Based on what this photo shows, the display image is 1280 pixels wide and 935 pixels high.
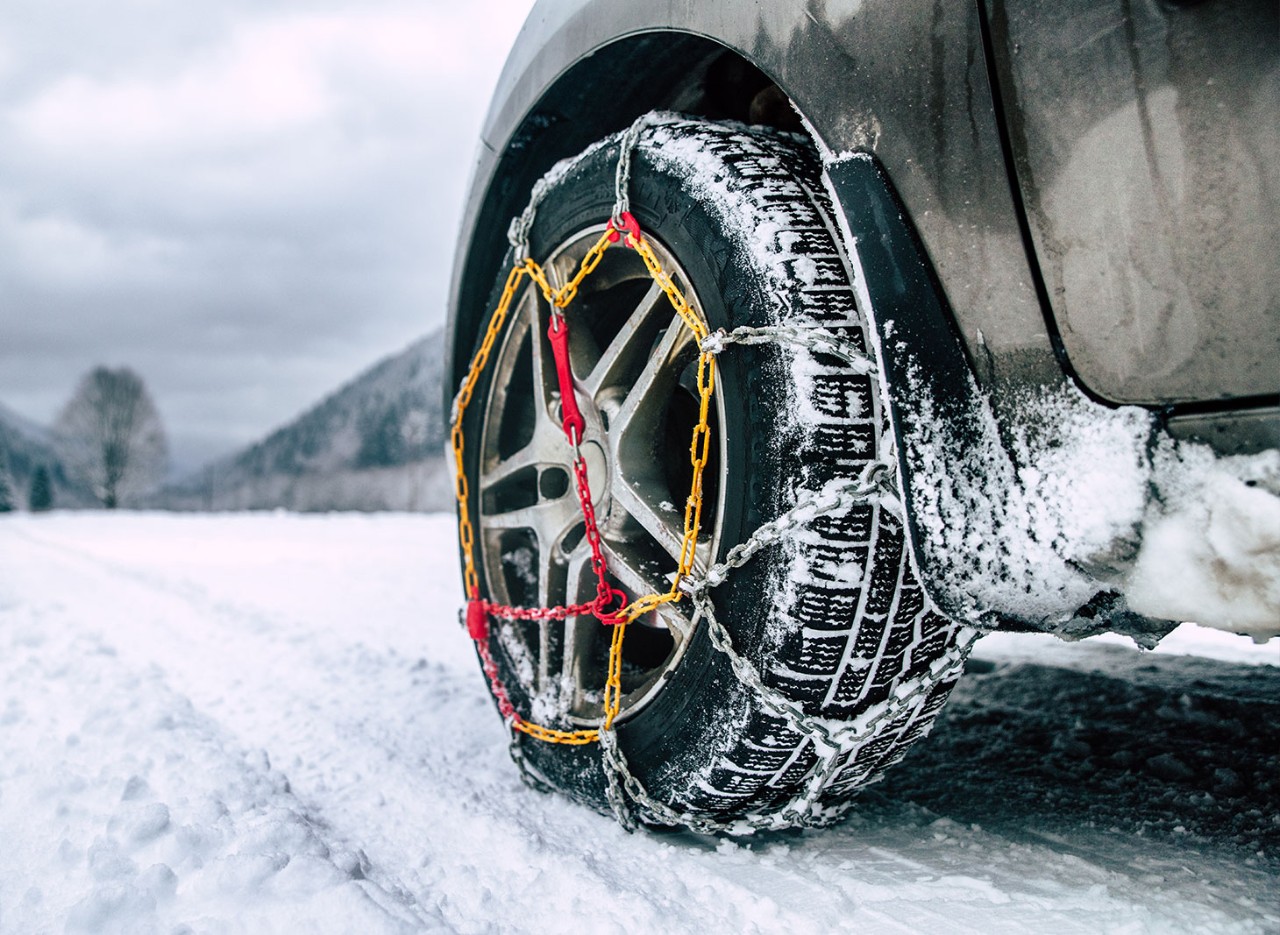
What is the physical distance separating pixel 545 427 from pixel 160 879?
106cm

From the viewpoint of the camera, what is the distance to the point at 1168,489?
0.88 m

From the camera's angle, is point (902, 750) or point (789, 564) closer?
point (789, 564)

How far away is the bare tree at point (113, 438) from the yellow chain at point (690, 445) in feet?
155

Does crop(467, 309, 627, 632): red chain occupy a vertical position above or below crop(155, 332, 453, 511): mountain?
below

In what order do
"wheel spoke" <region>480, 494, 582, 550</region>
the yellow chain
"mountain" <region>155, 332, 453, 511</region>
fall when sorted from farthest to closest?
1. "mountain" <region>155, 332, 453, 511</region>
2. "wheel spoke" <region>480, 494, 582, 550</region>
3. the yellow chain

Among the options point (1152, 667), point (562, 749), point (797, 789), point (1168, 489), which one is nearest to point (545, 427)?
point (562, 749)

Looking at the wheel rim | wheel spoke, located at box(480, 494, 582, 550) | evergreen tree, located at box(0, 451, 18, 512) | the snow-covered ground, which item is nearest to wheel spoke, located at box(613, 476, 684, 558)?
the wheel rim

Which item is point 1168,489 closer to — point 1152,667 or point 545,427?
point 545,427

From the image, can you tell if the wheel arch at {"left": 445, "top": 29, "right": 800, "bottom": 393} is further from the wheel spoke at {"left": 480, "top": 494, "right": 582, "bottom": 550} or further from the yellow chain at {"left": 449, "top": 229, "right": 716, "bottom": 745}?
the wheel spoke at {"left": 480, "top": 494, "right": 582, "bottom": 550}

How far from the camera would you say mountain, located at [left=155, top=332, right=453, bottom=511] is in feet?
190

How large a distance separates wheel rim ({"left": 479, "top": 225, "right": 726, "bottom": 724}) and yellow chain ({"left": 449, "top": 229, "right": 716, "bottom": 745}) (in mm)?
28

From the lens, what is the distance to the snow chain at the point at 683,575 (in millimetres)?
1194

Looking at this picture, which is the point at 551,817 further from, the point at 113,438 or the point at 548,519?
the point at 113,438

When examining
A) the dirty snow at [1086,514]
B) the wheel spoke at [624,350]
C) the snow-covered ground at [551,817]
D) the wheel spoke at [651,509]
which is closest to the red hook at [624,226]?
the wheel spoke at [624,350]
